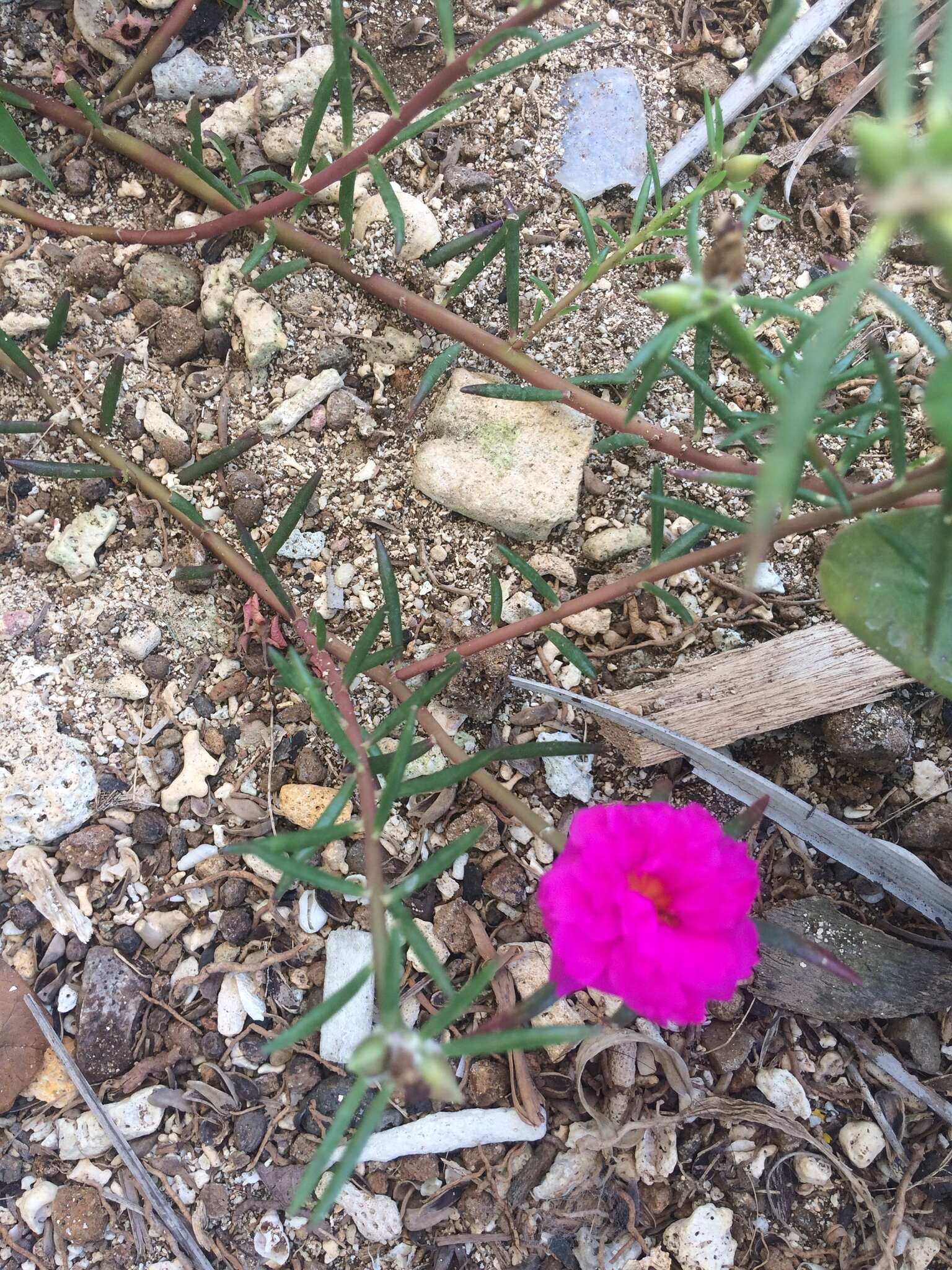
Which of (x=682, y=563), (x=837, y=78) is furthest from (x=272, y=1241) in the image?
(x=837, y=78)

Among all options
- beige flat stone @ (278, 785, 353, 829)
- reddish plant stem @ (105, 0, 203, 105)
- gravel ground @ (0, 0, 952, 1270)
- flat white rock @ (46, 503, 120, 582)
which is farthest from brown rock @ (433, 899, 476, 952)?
reddish plant stem @ (105, 0, 203, 105)

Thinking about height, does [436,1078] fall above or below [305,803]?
above

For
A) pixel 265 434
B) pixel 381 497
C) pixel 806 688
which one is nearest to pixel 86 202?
pixel 265 434

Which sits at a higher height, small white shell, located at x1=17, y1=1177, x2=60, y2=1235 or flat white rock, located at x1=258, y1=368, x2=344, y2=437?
flat white rock, located at x1=258, y1=368, x2=344, y2=437

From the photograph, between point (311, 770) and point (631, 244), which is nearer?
point (631, 244)

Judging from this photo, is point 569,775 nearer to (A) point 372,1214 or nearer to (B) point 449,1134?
(B) point 449,1134

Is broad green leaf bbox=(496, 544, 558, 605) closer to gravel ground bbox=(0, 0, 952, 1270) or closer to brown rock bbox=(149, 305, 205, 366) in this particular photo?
gravel ground bbox=(0, 0, 952, 1270)

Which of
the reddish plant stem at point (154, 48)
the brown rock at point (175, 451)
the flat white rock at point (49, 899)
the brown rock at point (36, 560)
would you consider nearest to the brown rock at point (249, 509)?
the brown rock at point (175, 451)

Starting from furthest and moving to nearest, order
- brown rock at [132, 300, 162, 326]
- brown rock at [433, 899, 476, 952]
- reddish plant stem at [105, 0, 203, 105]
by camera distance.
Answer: brown rock at [132, 300, 162, 326]
reddish plant stem at [105, 0, 203, 105]
brown rock at [433, 899, 476, 952]
